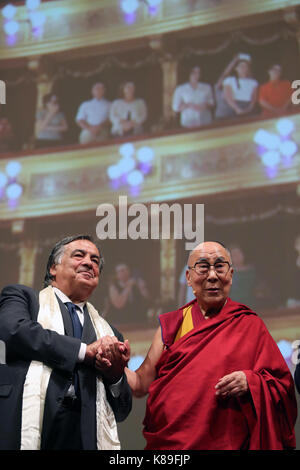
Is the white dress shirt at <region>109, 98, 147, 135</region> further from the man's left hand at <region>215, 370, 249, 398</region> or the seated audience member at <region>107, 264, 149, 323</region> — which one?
the man's left hand at <region>215, 370, 249, 398</region>

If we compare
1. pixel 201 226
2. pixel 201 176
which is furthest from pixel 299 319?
pixel 201 176

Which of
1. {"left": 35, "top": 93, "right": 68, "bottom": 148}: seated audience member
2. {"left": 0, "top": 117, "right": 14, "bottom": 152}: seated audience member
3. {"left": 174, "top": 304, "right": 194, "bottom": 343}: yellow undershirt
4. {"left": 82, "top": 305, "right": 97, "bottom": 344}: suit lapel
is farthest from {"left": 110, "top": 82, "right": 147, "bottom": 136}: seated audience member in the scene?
{"left": 82, "top": 305, "right": 97, "bottom": 344}: suit lapel

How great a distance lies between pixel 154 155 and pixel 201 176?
0.36 m

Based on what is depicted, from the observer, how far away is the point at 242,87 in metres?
4.63

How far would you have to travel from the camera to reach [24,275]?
173 inches

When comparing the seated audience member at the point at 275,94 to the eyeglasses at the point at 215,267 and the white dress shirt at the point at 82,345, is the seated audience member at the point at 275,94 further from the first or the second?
the white dress shirt at the point at 82,345

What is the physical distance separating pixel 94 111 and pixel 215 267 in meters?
2.14

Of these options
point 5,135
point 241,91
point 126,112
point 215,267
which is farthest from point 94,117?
point 215,267

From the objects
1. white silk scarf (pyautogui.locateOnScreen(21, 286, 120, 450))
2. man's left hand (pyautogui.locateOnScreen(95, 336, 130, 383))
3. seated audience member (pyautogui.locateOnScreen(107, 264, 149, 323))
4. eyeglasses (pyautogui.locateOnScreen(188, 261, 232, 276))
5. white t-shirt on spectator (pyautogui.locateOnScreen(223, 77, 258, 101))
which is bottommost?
white silk scarf (pyautogui.locateOnScreen(21, 286, 120, 450))

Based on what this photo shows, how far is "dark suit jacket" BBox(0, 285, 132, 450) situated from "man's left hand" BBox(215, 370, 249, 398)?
0.49 metres

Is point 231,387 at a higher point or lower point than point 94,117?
lower

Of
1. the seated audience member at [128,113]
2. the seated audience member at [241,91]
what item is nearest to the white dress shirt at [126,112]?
the seated audience member at [128,113]

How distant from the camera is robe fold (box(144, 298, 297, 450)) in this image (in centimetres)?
258

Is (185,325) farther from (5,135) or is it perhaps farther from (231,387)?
(5,135)
